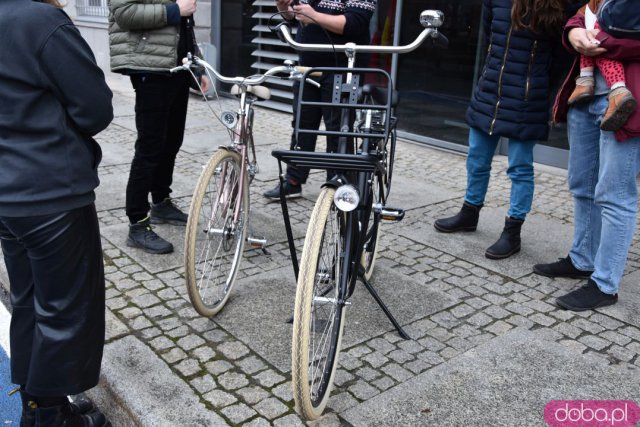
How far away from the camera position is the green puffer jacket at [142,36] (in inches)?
157

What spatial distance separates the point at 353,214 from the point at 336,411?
0.84 m

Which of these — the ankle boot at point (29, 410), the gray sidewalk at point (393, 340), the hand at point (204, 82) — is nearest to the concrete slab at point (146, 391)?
A: the gray sidewalk at point (393, 340)

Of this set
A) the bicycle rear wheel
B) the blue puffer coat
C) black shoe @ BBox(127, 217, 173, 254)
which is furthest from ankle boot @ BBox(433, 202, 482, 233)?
the bicycle rear wheel

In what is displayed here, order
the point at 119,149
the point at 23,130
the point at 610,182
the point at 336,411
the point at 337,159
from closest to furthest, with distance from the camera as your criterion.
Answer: the point at 23,130, the point at 337,159, the point at 336,411, the point at 610,182, the point at 119,149

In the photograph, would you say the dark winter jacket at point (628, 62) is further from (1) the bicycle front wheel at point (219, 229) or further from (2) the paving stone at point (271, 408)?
(2) the paving stone at point (271, 408)

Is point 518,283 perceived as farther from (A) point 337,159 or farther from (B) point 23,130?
(B) point 23,130

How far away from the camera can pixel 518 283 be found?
4156mm

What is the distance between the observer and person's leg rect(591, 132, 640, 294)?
3559mm

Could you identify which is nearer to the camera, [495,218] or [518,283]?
[518,283]

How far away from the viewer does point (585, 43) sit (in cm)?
353

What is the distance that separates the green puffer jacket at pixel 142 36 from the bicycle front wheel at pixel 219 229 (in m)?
0.94

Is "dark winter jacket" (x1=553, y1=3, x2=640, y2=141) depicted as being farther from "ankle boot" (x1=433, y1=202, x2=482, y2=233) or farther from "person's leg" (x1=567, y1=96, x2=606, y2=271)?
"ankle boot" (x1=433, y1=202, x2=482, y2=233)

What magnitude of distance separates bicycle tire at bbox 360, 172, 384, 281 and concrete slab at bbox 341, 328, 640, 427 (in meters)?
0.75

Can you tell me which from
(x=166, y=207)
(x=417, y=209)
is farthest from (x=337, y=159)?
(x=417, y=209)
